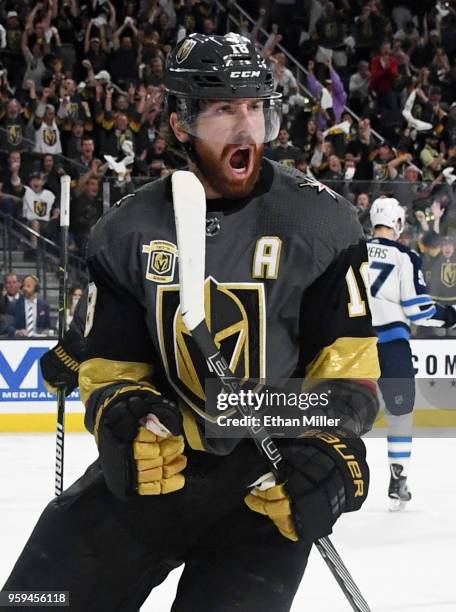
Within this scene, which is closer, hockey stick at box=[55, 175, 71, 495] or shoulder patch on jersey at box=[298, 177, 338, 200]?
shoulder patch on jersey at box=[298, 177, 338, 200]

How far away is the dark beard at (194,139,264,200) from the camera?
6.18ft

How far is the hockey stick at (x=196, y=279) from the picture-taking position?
5.87 ft

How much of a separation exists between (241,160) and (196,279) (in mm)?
216

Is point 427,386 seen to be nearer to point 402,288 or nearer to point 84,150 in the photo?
point 402,288

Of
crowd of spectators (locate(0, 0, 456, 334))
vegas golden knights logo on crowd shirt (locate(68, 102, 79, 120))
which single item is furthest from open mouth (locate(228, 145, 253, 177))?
vegas golden knights logo on crowd shirt (locate(68, 102, 79, 120))

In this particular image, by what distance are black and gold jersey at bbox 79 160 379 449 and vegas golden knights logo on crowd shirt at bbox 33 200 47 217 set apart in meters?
6.37

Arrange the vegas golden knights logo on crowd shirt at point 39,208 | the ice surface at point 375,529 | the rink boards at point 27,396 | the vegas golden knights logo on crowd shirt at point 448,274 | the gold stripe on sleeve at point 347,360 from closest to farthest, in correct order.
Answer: the gold stripe on sleeve at point 347,360
the ice surface at point 375,529
the rink boards at point 27,396
the vegas golden knights logo on crowd shirt at point 448,274
the vegas golden knights logo on crowd shirt at point 39,208

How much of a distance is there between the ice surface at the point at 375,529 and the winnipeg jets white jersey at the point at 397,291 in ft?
2.79

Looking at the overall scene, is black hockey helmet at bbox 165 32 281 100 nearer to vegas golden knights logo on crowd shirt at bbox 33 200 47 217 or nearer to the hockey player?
the hockey player

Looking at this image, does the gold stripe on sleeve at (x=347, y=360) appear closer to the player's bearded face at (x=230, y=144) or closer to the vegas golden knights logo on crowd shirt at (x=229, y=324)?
the vegas golden knights logo on crowd shirt at (x=229, y=324)

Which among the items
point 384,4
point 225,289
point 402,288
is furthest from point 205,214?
point 384,4

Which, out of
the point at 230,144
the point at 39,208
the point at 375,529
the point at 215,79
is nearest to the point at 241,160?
the point at 230,144

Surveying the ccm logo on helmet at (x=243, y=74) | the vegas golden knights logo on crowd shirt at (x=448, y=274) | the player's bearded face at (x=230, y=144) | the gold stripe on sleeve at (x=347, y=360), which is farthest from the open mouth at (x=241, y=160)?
the vegas golden knights logo on crowd shirt at (x=448, y=274)

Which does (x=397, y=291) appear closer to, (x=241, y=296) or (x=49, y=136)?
(x=241, y=296)
